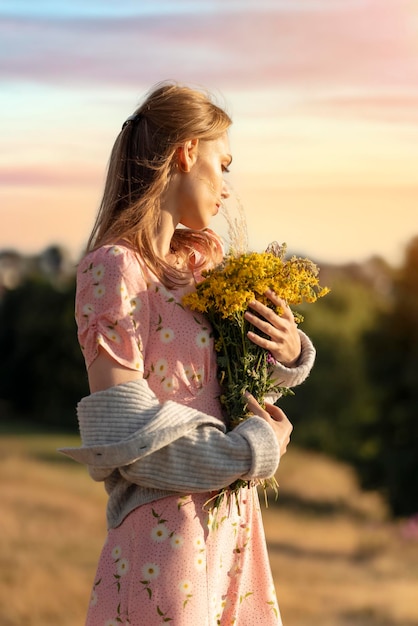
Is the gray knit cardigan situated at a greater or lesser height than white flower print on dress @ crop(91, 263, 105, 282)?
lesser

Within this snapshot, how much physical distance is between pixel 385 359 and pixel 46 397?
74.2 feet

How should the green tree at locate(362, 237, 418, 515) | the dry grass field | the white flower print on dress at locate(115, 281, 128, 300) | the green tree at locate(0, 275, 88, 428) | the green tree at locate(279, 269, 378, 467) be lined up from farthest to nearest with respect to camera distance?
the green tree at locate(0, 275, 88, 428), the green tree at locate(279, 269, 378, 467), the green tree at locate(362, 237, 418, 515), the dry grass field, the white flower print on dress at locate(115, 281, 128, 300)

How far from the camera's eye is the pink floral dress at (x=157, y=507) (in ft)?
10.9

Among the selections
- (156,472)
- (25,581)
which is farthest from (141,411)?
(25,581)

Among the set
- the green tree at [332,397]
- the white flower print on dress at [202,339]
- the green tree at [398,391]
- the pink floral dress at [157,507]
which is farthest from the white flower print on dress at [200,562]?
the green tree at [332,397]

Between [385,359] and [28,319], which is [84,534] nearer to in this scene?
[385,359]

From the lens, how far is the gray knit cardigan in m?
3.21

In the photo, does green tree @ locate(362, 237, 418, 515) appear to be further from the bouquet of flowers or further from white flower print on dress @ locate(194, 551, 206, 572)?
white flower print on dress @ locate(194, 551, 206, 572)

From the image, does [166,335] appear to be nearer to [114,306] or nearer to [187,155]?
[114,306]

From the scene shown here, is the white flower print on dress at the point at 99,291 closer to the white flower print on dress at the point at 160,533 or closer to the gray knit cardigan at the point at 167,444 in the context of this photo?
the gray knit cardigan at the point at 167,444

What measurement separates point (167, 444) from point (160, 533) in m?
0.32

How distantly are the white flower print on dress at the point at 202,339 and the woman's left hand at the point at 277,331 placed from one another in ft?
0.46

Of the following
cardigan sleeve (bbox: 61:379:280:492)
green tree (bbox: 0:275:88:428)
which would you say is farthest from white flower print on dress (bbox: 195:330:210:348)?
green tree (bbox: 0:275:88:428)

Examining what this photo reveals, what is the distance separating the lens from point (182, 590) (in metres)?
3.33
